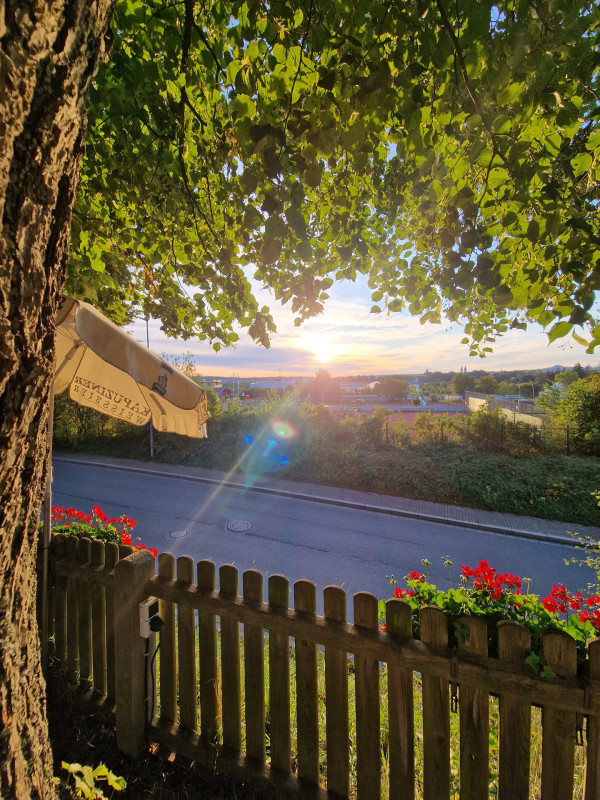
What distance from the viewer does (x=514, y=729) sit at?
61.8 inches

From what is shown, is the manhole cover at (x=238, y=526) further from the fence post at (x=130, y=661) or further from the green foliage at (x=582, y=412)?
the green foliage at (x=582, y=412)

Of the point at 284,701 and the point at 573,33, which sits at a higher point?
the point at 573,33

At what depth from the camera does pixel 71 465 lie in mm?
13297

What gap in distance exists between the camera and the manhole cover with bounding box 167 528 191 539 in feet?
23.8

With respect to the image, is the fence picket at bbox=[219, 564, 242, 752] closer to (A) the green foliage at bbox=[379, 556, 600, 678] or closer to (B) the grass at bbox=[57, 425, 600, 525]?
(A) the green foliage at bbox=[379, 556, 600, 678]

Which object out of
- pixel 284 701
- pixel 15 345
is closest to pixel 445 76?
pixel 15 345

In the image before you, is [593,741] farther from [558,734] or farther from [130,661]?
[130,661]

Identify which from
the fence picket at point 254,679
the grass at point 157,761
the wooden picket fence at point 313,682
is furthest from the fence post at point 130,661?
the fence picket at point 254,679

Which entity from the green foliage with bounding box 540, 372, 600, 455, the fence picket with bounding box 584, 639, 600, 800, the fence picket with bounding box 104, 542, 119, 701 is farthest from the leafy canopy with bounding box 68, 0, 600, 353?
the green foliage with bounding box 540, 372, 600, 455

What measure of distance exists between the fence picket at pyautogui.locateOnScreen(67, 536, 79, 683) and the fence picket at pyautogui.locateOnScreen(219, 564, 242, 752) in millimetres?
1240

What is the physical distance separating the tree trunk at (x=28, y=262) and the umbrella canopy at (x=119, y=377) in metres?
1.37

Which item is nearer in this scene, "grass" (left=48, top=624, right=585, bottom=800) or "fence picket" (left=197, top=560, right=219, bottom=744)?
"grass" (left=48, top=624, right=585, bottom=800)

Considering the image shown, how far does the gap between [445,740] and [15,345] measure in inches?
90.9

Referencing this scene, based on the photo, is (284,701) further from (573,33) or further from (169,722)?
(573,33)
